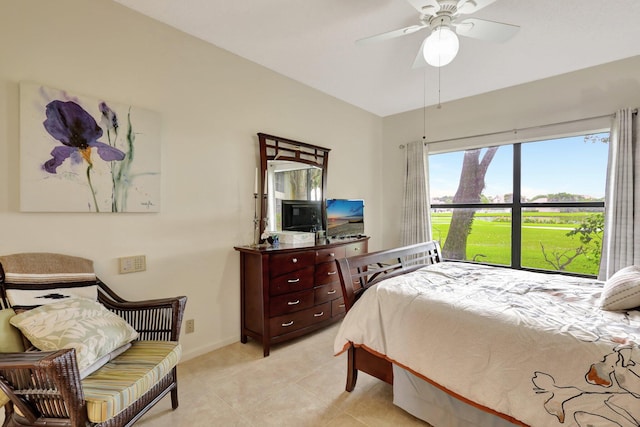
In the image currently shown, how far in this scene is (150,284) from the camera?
7.36 ft

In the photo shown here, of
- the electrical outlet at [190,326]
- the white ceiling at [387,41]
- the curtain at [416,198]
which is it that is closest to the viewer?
the white ceiling at [387,41]

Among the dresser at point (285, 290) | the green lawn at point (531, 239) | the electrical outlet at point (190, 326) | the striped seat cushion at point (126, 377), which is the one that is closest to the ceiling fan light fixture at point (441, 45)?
the dresser at point (285, 290)

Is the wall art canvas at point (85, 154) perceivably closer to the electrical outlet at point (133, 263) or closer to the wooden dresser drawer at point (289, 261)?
the electrical outlet at point (133, 263)

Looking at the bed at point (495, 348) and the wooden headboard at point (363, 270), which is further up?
the wooden headboard at point (363, 270)

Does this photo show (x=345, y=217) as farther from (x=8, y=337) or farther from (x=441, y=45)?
(x=8, y=337)

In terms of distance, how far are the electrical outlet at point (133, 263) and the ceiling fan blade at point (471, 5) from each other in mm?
2666

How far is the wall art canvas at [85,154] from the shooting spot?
1.74 m

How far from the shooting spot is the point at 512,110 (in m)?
3.42

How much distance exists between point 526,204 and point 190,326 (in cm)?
375

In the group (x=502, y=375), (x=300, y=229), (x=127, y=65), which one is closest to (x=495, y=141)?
(x=300, y=229)

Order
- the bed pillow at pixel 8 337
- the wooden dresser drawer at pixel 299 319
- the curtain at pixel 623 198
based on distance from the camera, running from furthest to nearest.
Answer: the curtain at pixel 623 198 < the wooden dresser drawer at pixel 299 319 < the bed pillow at pixel 8 337

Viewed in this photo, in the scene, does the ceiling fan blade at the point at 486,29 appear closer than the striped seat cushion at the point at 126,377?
No

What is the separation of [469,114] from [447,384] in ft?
10.9

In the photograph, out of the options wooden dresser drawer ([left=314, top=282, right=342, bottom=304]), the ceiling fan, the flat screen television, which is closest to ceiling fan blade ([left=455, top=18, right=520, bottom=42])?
the ceiling fan
